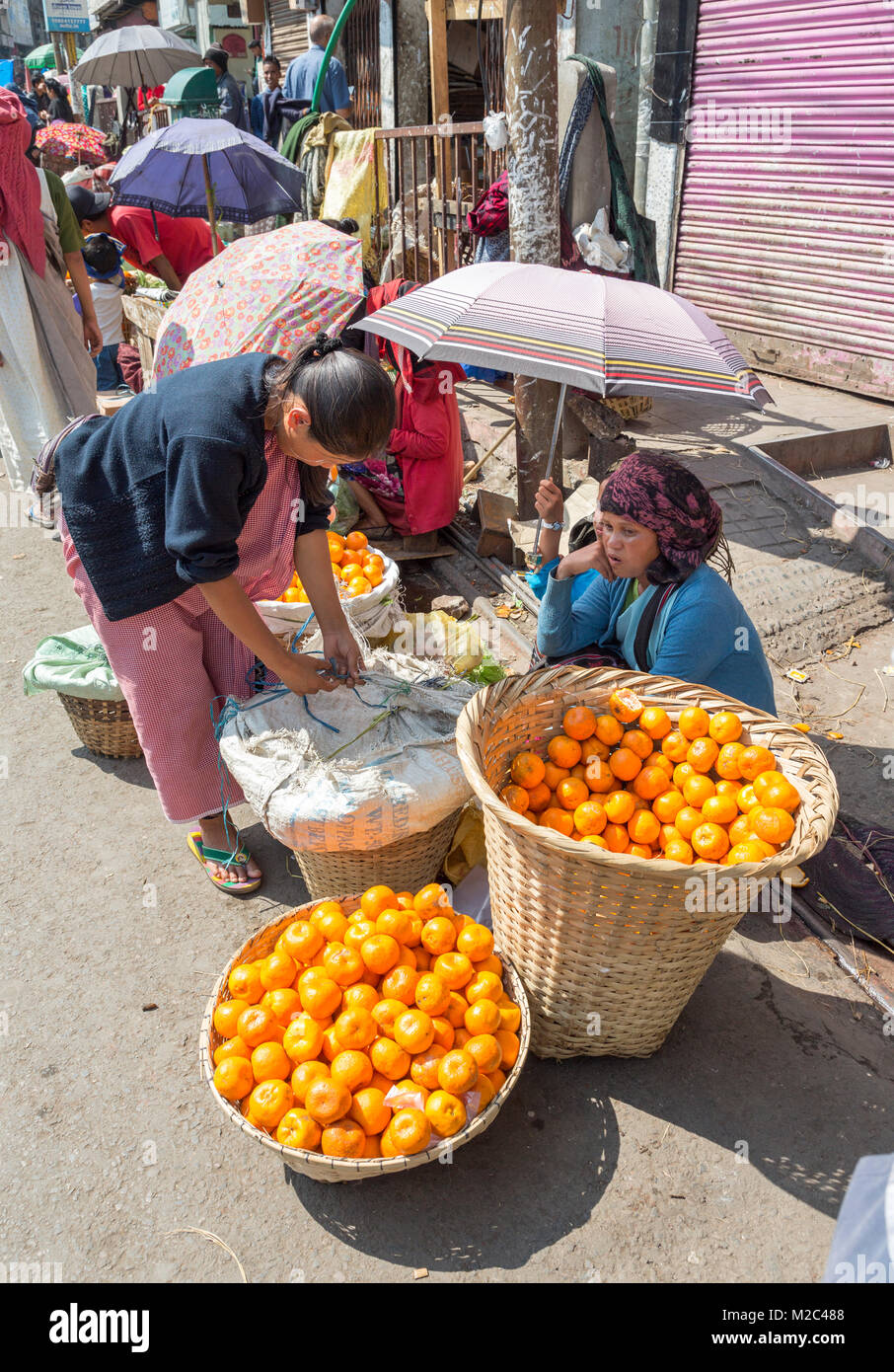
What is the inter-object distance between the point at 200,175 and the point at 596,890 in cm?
636

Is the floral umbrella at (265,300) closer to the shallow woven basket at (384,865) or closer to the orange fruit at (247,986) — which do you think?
the shallow woven basket at (384,865)

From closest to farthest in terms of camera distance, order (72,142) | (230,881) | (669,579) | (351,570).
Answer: (669,579), (230,881), (351,570), (72,142)

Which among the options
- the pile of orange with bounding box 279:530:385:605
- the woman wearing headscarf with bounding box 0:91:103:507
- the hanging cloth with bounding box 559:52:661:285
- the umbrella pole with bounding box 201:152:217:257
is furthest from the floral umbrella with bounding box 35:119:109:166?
the pile of orange with bounding box 279:530:385:605

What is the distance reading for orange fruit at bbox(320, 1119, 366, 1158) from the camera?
198cm

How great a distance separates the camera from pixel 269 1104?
6.67 ft

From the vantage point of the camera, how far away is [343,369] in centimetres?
223

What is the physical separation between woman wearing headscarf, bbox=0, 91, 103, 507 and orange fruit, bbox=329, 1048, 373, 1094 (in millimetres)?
5210

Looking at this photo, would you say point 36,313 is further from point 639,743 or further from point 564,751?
point 639,743

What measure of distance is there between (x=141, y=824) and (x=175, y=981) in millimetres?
867

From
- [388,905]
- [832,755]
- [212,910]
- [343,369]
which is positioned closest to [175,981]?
[212,910]

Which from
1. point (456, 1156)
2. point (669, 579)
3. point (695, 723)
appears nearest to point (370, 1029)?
point (456, 1156)

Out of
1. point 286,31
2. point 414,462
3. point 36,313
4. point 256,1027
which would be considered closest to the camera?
point 256,1027

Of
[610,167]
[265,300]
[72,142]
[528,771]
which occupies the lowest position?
[528,771]

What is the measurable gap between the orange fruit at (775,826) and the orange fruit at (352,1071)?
3.68ft
